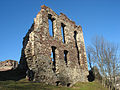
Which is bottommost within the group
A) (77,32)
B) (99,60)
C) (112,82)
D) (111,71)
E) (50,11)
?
(112,82)

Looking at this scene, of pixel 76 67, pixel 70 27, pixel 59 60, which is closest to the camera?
pixel 59 60

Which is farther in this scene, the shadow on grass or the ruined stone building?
the shadow on grass

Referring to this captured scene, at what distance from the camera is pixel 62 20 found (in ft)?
49.3

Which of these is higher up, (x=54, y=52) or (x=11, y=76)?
(x=54, y=52)

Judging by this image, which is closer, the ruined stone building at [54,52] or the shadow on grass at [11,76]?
the ruined stone building at [54,52]

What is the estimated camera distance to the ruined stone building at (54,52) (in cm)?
1020

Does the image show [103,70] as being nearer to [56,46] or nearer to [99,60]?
[99,60]

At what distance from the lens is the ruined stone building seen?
1020 centimetres

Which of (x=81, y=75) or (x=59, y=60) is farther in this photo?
(x=81, y=75)

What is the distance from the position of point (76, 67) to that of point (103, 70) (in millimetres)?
2995

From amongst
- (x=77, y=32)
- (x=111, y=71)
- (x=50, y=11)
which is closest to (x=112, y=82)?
(x=111, y=71)

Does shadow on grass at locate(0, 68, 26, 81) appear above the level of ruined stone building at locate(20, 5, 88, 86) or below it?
below

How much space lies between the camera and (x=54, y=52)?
12.6 metres

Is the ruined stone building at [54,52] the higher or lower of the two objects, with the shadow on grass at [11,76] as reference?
higher
